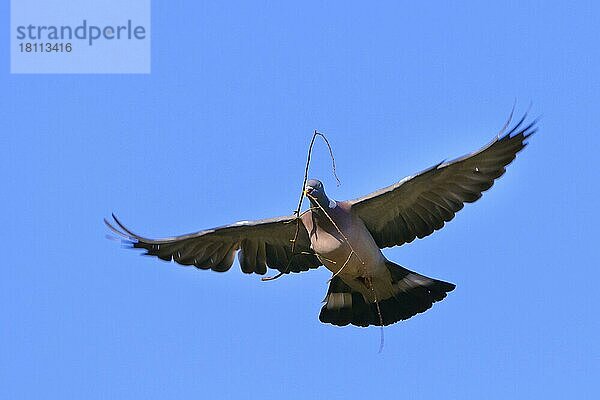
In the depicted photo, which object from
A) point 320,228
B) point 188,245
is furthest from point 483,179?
point 188,245

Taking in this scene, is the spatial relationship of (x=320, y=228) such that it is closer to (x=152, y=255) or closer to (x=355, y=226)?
(x=355, y=226)

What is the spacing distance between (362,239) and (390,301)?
1130 mm

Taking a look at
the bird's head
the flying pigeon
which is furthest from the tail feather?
the bird's head

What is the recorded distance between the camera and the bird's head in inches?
718

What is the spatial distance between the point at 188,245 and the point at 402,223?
2405mm

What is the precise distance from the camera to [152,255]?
1992cm

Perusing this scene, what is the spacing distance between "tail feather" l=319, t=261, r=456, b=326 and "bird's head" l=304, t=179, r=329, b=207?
1.33 metres

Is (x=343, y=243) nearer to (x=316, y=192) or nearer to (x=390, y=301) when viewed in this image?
(x=316, y=192)

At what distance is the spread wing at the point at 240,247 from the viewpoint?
19.6 meters

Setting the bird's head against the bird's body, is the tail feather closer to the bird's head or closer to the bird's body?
the bird's body

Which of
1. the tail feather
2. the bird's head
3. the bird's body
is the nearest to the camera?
the bird's head

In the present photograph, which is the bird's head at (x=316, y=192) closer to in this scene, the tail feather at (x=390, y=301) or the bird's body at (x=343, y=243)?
the bird's body at (x=343, y=243)

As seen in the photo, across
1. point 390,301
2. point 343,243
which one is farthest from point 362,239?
point 390,301

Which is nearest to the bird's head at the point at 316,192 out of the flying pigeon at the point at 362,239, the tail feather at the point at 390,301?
the flying pigeon at the point at 362,239
